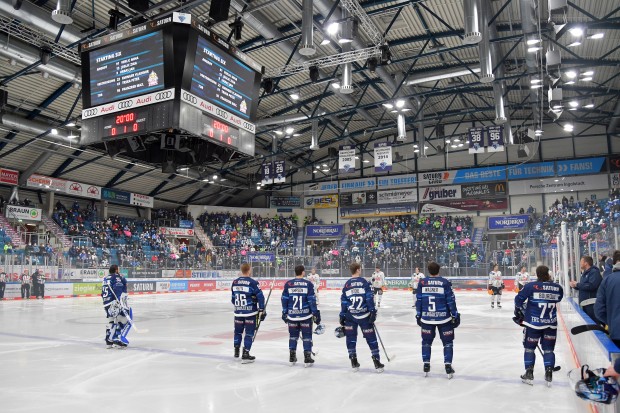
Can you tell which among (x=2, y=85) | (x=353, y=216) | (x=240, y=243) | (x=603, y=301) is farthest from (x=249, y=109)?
(x=353, y=216)

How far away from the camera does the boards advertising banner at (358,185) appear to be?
4497 centimetres

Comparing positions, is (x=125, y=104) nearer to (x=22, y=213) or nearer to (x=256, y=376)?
(x=256, y=376)

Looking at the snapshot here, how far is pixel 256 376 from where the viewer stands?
739 centimetres

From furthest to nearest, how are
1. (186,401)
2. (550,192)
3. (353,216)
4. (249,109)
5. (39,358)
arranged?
(353,216) → (550,192) → (249,109) → (39,358) → (186,401)

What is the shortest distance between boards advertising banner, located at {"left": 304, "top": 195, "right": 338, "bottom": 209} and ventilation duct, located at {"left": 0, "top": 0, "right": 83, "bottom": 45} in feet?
106

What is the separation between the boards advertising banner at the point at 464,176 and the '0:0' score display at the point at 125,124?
35163 millimetres

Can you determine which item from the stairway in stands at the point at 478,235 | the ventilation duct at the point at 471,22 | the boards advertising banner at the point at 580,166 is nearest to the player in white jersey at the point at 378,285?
the ventilation duct at the point at 471,22

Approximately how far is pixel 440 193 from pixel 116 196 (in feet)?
86.8

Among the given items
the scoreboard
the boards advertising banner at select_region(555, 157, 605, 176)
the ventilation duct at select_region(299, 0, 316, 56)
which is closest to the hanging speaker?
the scoreboard

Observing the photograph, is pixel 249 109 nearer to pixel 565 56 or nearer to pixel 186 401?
pixel 186 401

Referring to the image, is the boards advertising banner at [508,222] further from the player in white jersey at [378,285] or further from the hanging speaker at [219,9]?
the hanging speaker at [219,9]

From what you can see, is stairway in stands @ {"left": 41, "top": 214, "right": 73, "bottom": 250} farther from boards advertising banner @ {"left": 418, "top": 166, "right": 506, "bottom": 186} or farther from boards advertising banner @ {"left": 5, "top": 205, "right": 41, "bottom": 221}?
boards advertising banner @ {"left": 418, "top": 166, "right": 506, "bottom": 186}

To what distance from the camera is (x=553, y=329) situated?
7000 millimetres

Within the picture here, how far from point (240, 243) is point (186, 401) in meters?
36.4
